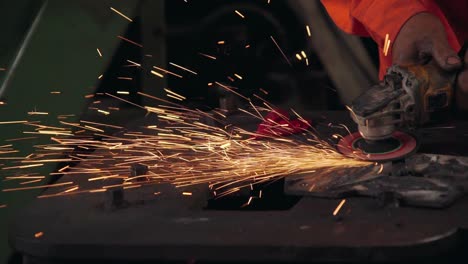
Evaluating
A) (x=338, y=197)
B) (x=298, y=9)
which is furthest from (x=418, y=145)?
(x=298, y=9)

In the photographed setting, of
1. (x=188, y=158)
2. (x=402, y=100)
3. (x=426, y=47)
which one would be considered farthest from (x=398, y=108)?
(x=188, y=158)

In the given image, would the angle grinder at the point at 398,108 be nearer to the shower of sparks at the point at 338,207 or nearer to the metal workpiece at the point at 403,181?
the metal workpiece at the point at 403,181

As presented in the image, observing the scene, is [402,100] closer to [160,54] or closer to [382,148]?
[382,148]

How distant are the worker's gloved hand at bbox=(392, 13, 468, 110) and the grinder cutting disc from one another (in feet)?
0.49

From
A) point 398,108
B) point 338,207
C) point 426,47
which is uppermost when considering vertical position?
point 426,47

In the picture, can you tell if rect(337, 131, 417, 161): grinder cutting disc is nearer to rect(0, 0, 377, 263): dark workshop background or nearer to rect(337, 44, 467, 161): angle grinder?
rect(337, 44, 467, 161): angle grinder

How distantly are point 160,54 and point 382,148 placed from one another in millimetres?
1164

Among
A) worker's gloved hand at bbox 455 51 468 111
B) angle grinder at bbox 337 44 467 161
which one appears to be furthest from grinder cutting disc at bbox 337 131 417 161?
worker's gloved hand at bbox 455 51 468 111

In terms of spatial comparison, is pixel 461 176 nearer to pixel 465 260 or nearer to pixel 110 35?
pixel 465 260

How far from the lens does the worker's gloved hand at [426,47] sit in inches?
70.4

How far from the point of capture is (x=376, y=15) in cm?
220

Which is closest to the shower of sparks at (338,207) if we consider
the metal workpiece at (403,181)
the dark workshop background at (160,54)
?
the metal workpiece at (403,181)

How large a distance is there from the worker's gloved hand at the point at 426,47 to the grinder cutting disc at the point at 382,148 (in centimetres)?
15

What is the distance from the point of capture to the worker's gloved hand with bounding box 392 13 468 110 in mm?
1789
